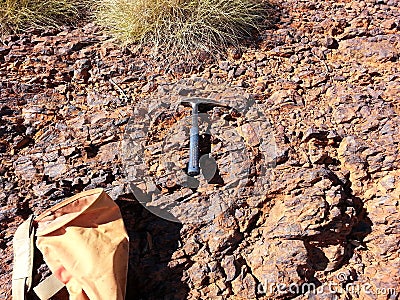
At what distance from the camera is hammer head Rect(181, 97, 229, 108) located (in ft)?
9.08

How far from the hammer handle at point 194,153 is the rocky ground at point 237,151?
0.33 ft

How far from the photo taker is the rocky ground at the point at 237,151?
2.34m

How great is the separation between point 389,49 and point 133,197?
1855mm

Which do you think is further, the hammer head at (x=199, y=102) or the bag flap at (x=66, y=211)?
the hammer head at (x=199, y=102)

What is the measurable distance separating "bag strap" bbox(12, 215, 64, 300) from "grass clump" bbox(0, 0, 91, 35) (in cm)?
165

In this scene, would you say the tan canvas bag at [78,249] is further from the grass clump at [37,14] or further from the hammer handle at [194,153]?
the grass clump at [37,14]

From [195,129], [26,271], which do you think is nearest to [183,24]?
[195,129]

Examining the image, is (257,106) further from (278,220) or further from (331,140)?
(278,220)

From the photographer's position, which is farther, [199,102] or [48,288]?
[199,102]

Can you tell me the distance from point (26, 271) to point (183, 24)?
1.78m

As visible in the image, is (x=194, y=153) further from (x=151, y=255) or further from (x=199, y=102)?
(x=151, y=255)

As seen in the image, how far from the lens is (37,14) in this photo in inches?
131

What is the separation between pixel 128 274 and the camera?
2.27m

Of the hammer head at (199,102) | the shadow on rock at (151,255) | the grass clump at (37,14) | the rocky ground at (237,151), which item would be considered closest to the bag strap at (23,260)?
the rocky ground at (237,151)
